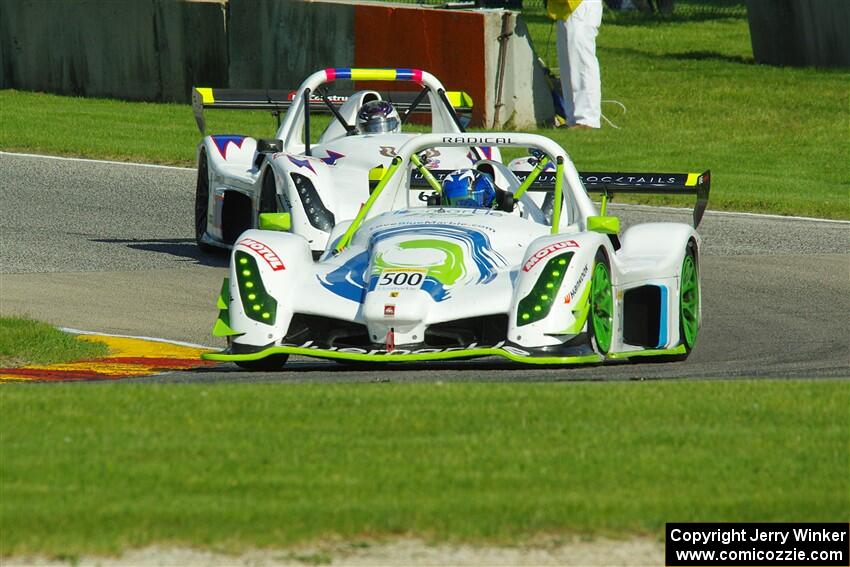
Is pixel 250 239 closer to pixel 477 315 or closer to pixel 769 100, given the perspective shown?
pixel 477 315

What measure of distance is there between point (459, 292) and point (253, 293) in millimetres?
1092

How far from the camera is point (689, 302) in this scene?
1087 centimetres

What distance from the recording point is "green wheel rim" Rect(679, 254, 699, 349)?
35.1ft

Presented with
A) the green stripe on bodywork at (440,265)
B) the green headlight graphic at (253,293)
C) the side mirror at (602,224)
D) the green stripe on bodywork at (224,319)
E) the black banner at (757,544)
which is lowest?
the green stripe on bodywork at (224,319)

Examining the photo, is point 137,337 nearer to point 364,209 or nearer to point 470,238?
point 364,209

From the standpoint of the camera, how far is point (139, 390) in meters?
7.85

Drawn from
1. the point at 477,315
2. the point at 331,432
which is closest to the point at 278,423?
the point at 331,432

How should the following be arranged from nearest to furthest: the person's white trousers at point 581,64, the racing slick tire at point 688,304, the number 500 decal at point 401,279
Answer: the number 500 decal at point 401,279 → the racing slick tire at point 688,304 → the person's white trousers at point 581,64

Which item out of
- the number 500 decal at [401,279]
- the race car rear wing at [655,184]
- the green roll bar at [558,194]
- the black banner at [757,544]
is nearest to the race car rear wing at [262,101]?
the race car rear wing at [655,184]

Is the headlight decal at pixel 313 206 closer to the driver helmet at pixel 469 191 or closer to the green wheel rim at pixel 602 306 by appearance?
the driver helmet at pixel 469 191

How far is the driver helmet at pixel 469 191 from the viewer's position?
425 inches

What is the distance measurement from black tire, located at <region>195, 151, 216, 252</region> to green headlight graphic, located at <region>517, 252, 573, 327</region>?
251 inches

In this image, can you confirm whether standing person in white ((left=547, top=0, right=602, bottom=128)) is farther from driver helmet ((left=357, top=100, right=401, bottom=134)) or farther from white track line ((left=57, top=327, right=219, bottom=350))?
white track line ((left=57, top=327, right=219, bottom=350))

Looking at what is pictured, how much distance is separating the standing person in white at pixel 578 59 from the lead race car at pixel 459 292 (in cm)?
1204
